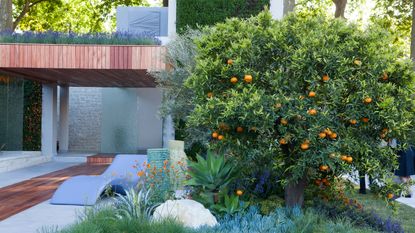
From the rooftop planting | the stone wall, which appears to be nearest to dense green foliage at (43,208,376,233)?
the rooftop planting

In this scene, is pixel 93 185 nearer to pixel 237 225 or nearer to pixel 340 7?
pixel 237 225

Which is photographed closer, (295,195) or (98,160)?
(295,195)

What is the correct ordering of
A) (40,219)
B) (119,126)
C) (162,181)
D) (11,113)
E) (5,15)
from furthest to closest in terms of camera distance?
1. (5,15)
2. (119,126)
3. (11,113)
4. (162,181)
5. (40,219)

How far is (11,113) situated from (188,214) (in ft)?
40.5

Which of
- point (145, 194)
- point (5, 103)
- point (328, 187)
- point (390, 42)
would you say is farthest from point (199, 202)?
point (5, 103)

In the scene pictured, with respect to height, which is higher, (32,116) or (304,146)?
(32,116)

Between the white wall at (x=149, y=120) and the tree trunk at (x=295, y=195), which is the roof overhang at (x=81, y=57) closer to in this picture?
the white wall at (x=149, y=120)

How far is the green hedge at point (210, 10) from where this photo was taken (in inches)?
672

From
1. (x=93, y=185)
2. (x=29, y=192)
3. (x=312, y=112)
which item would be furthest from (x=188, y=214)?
(x=29, y=192)

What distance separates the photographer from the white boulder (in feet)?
20.2

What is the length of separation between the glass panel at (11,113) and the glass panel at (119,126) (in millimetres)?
3164

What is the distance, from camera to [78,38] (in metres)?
14.9

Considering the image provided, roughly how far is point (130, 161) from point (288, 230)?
197 inches

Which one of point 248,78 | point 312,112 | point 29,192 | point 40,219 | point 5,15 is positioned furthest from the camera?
point 5,15
